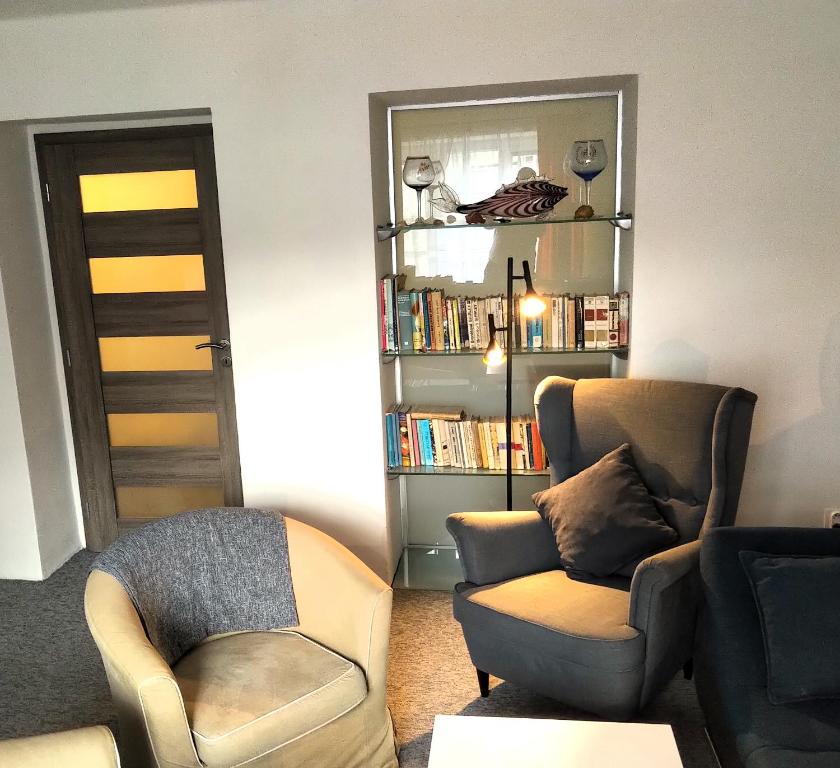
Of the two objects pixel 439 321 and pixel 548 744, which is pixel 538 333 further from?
pixel 548 744

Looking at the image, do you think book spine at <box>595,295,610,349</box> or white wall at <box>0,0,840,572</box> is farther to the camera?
book spine at <box>595,295,610,349</box>

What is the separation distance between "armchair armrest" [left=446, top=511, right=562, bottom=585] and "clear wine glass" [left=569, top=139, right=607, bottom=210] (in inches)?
55.4

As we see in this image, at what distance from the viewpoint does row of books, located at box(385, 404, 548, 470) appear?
3.44 m

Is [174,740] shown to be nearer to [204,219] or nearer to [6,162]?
[204,219]

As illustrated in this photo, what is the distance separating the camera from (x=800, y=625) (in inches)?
78.6

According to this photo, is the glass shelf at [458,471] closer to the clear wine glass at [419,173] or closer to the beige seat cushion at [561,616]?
the beige seat cushion at [561,616]

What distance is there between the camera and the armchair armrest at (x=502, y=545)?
2697 mm

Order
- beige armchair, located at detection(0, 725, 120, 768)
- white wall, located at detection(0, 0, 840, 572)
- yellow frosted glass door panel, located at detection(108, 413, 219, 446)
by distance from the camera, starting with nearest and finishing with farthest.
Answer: beige armchair, located at detection(0, 725, 120, 768), white wall, located at detection(0, 0, 840, 572), yellow frosted glass door panel, located at detection(108, 413, 219, 446)

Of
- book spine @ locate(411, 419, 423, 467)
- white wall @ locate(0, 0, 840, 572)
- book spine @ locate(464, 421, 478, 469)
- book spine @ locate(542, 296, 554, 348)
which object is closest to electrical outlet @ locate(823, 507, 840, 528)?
white wall @ locate(0, 0, 840, 572)

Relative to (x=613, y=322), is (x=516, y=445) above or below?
below

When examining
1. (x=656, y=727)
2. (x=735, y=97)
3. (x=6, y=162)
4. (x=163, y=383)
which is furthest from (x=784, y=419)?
(x=6, y=162)

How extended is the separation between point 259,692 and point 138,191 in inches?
Result: 101

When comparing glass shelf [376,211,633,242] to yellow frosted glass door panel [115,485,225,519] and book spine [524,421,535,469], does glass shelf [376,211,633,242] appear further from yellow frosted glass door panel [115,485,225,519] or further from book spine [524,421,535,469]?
yellow frosted glass door panel [115,485,225,519]

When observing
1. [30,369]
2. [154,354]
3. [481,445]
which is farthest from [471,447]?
[30,369]
